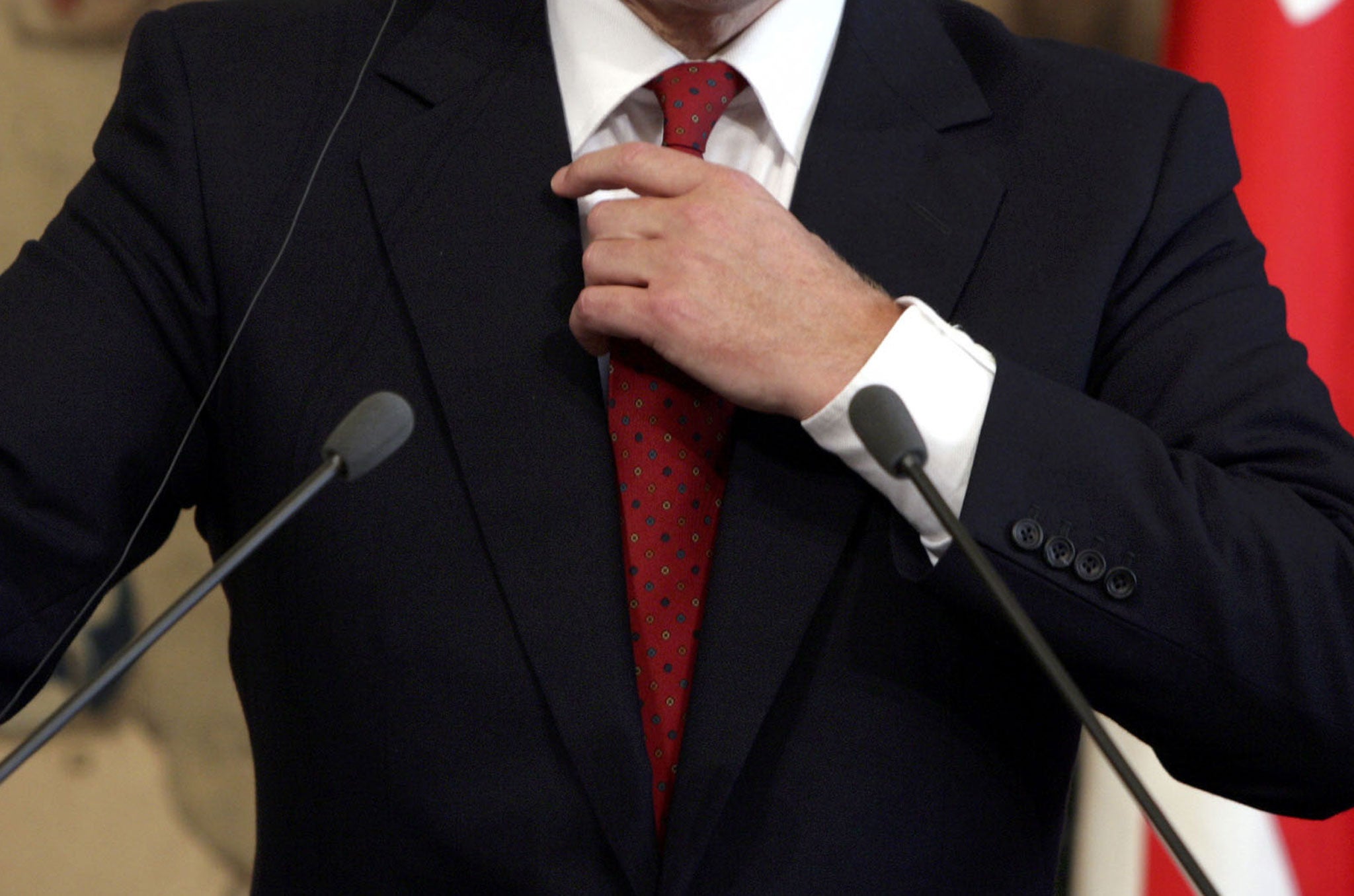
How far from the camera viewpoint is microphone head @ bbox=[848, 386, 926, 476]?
654mm

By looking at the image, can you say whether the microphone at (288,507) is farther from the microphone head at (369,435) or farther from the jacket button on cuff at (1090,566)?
the jacket button on cuff at (1090,566)

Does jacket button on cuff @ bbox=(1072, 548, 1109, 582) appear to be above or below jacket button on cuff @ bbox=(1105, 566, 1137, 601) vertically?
above

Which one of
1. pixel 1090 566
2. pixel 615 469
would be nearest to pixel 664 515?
pixel 615 469

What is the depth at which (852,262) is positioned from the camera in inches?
38.3

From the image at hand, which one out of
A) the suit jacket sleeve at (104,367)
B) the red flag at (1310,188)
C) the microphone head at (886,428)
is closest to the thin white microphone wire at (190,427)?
the suit jacket sleeve at (104,367)

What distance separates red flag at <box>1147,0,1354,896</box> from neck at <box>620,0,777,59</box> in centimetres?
71

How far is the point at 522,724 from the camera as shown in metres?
0.87

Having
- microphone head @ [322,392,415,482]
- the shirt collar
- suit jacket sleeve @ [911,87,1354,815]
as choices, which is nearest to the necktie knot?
the shirt collar

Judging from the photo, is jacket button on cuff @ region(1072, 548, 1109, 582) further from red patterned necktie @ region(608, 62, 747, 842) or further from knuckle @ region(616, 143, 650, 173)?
knuckle @ region(616, 143, 650, 173)

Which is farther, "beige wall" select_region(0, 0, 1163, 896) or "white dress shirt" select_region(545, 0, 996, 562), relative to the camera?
"beige wall" select_region(0, 0, 1163, 896)

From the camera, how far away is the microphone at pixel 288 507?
61 cm

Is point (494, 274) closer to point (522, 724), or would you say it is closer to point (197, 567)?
point (522, 724)

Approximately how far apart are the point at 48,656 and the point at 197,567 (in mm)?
763

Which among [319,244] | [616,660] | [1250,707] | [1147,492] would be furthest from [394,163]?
[1250,707]
